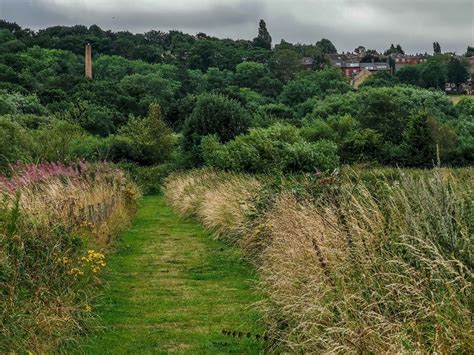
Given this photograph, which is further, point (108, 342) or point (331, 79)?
point (331, 79)

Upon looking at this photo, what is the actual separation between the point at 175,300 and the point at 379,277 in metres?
3.53

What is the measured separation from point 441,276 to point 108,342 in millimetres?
3387

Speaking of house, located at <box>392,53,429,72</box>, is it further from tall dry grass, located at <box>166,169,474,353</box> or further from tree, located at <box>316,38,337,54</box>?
tall dry grass, located at <box>166,169,474,353</box>

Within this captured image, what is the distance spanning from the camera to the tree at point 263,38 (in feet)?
462

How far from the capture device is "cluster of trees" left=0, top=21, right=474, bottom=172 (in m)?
23.5

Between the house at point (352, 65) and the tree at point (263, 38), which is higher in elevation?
the tree at point (263, 38)

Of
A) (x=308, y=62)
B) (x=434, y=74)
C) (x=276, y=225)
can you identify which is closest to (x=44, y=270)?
(x=276, y=225)

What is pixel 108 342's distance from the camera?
6.44m

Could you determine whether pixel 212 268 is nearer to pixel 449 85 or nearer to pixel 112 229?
pixel 112 229

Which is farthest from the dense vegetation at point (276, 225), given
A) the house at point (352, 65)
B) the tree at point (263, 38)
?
the house at point (352, 65)

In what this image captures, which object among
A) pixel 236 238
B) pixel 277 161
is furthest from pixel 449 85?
pixel 236 238

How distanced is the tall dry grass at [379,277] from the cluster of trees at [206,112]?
32.8 ft

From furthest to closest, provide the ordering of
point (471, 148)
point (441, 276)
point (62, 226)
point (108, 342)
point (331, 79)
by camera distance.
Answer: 1. point (331, 79)
2. point (471, 148)
3. point (62, 226)
4. point (108, 342)
5. point (441, 276)

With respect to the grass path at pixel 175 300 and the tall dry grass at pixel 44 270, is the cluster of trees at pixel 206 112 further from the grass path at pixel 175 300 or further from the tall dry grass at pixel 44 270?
the tall dry grass at pixel 44 270
